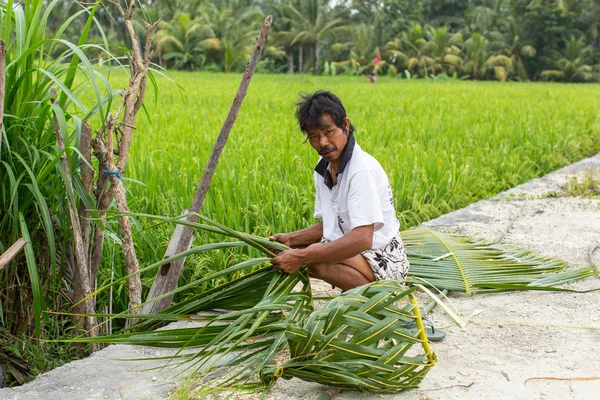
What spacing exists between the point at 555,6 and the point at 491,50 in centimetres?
283

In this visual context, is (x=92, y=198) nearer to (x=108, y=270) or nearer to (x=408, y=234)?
(x=108, y=270)

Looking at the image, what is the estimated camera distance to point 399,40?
94.6ft

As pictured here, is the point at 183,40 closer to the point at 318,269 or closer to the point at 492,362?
the point at 318,269

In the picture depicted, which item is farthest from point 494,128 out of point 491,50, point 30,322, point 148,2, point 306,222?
point 148,2

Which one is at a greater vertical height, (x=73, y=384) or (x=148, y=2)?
(x=148, y=2)

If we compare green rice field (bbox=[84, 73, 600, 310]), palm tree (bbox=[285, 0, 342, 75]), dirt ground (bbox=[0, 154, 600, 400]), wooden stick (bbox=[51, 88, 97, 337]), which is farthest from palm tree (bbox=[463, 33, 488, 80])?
wooden stick (bbox=[51, 88, 97, 337])

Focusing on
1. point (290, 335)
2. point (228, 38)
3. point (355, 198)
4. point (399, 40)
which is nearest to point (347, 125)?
point (355, 198)

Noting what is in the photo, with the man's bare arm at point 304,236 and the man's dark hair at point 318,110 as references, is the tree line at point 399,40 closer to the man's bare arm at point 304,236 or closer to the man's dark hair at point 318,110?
the man's bare arm at point 304,236

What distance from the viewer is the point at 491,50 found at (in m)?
28.6

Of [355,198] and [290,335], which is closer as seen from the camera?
[290,335]

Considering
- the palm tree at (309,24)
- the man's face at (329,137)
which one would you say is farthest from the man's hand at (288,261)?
the palm tree at (309,24)

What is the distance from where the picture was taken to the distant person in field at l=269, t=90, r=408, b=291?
2.38 metres

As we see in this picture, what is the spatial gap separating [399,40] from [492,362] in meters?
27.6

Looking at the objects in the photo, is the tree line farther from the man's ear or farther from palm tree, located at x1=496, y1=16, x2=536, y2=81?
the man's ear
